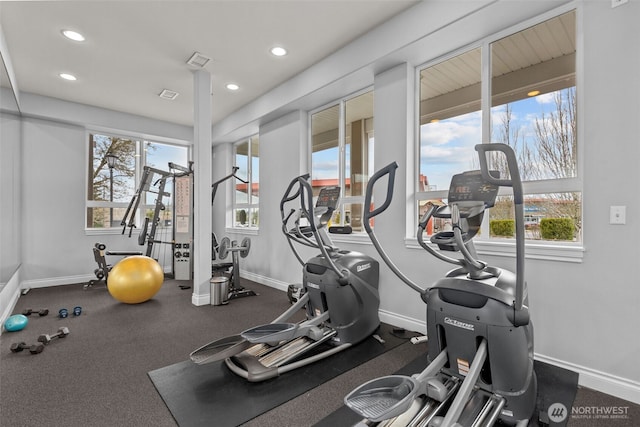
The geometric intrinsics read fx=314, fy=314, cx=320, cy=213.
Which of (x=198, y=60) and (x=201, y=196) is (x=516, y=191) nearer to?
(x=201, y=196)

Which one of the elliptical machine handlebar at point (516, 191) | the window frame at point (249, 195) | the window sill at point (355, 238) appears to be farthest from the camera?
the window frame at point (249, 195)

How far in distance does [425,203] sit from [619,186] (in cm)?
162

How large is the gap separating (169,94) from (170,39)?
169cm

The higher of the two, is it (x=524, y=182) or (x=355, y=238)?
(x=524, y=182)

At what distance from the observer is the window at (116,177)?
605 centimetres

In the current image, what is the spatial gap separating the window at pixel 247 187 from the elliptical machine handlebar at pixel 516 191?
4765mm

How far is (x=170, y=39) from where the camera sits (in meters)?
3.61

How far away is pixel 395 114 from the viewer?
3.54 meters

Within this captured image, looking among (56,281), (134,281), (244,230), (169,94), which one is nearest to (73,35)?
(169,94)

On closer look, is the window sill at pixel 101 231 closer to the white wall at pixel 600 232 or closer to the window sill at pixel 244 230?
the window sill at pixel 244 230

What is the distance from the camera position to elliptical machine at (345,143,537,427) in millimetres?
1626

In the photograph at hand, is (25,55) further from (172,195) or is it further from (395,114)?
(395,114)

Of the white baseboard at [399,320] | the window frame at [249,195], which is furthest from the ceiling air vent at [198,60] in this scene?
the white baseboard at [399,320]

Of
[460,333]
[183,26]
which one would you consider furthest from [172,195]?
[460,333]
